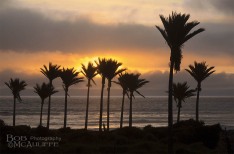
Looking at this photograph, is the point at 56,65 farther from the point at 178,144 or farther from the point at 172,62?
the point at 172,62

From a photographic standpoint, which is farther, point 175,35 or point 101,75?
point 101,75

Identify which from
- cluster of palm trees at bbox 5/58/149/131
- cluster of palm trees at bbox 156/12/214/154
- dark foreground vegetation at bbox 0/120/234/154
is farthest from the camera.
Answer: cluster of palm trees at bbox 5/58/149/131

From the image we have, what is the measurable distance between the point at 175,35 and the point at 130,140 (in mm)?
Result: 14291

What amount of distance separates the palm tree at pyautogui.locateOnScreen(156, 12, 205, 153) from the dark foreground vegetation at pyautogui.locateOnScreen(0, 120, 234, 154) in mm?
6112

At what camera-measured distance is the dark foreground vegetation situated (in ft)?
104

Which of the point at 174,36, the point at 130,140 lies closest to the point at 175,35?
the point at 174,36

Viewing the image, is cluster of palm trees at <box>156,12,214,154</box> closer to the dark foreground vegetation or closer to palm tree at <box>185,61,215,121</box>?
the dark foreground vegetation

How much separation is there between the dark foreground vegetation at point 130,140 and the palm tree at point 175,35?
611cm

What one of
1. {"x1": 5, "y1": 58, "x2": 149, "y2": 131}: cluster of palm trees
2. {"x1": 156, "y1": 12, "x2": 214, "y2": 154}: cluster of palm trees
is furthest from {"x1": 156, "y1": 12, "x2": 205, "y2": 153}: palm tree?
{"x1": 5, "y1": 58, "x2": 149, "y2": 131}: cluster of palm trees

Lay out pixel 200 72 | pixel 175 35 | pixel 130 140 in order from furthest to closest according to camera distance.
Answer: pixel 200 72, pixel 130 140, pixel 175 35

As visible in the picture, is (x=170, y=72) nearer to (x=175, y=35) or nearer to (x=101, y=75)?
(x=175, y=35)

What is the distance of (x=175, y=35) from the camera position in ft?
90.4

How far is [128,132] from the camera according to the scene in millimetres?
42094

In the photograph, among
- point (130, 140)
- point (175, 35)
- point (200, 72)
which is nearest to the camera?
point (175, 35)
